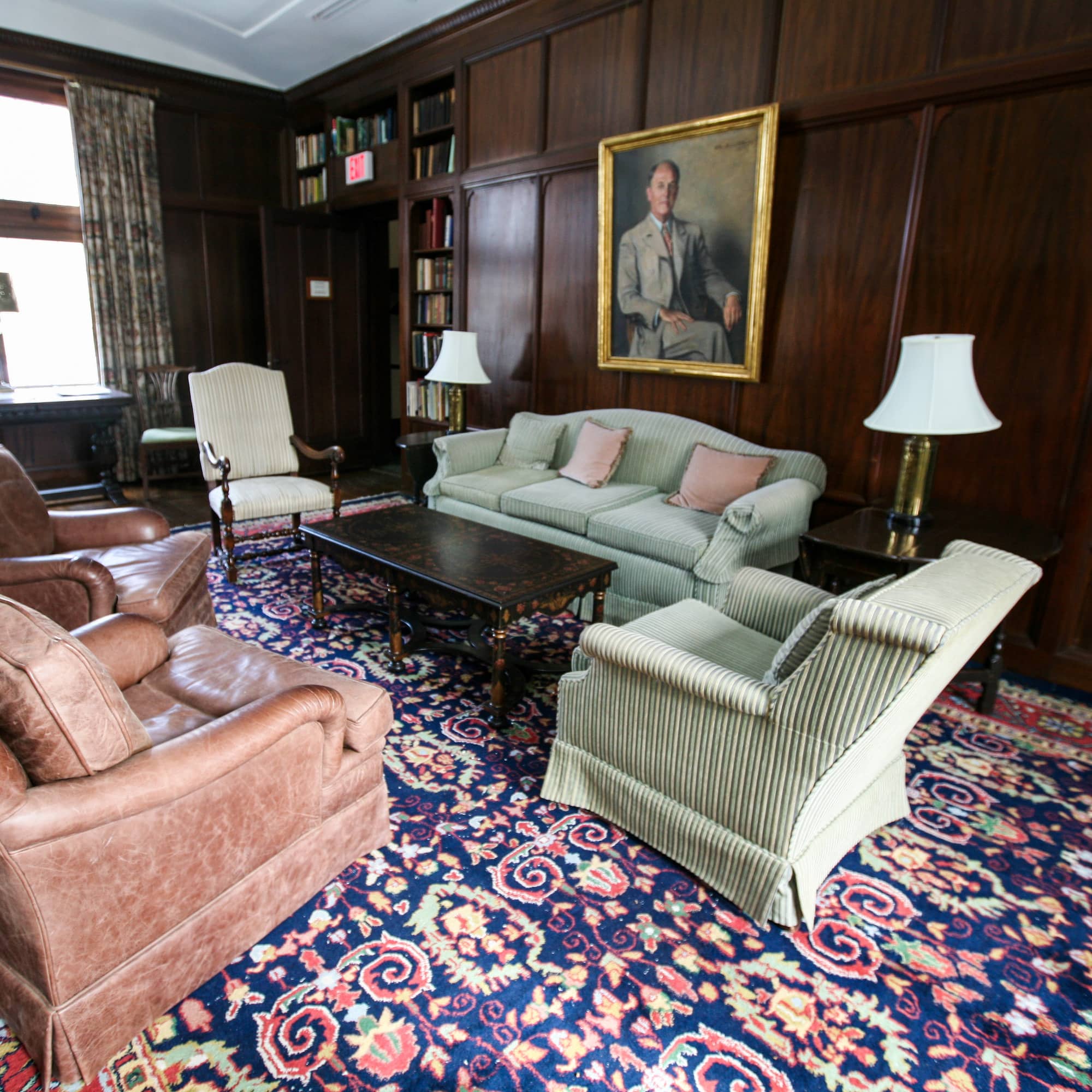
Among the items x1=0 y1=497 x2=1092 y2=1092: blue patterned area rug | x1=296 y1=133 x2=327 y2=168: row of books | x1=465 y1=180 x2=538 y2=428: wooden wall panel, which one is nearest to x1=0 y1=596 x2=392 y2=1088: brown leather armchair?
x1=0 y1=497 x2=1092 y2=1092: blue patterned area rug

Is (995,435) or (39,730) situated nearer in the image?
(39,730)

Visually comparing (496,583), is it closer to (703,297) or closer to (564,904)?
(564,904)


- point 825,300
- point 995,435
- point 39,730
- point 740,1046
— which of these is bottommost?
point 740,1046

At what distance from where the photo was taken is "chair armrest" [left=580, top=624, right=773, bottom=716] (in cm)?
167

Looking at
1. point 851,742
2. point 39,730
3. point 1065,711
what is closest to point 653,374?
point 1065,711

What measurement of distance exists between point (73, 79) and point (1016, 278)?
20.4 feet

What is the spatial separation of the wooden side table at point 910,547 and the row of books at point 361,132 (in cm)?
474

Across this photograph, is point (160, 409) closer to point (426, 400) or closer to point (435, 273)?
point (426, 400)

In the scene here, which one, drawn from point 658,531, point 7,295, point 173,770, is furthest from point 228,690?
point 7,295

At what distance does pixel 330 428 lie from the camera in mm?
6641

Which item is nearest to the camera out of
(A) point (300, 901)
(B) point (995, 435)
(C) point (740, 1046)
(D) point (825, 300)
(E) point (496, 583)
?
(C) point (740, 1046)

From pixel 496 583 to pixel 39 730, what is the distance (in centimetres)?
156

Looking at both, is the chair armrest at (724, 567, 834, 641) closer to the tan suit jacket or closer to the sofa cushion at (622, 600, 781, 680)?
the sofa cushion at (622, 600, 781, 680)

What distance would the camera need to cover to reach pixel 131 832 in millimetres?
1315
